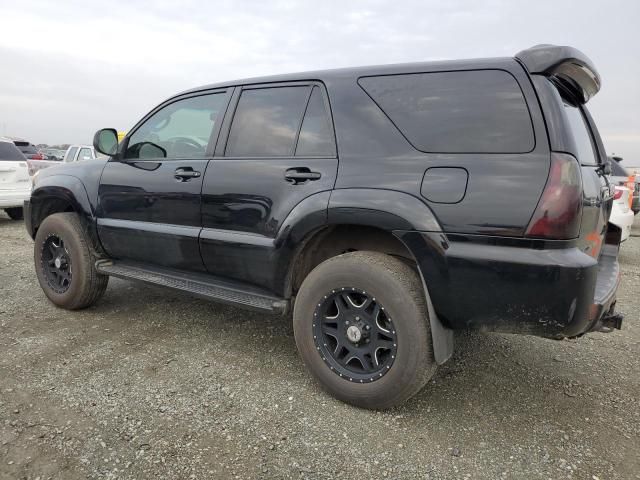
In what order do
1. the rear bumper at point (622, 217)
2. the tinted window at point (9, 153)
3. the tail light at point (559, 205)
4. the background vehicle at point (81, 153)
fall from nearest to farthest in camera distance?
the tail light at point (559, 205)
the rear bumper at point (622, 217)
the tinted window at point (9, 153)
the background vehicle at point (81, 153)

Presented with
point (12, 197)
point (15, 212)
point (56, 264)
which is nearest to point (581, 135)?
point (56, 264)

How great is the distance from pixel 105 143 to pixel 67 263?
1.07 m

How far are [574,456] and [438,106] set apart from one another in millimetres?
1813

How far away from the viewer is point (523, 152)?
83.8 inches

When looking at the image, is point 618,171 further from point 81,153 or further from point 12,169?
point 81,153

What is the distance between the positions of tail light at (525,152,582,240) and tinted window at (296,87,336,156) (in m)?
1.14

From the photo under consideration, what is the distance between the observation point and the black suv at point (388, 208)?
211 cm

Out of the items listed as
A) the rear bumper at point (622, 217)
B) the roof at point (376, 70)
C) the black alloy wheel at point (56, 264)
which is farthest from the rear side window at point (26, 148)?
the rear bumper at point (622, 217)

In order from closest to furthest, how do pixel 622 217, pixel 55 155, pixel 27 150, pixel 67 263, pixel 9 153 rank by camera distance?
pixel 67 263 < pixel 622 217 < pixel 9 153 < pixel 27 150 < pixel 55 155

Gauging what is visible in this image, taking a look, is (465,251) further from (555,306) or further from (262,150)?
(262,150)

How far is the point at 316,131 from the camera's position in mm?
2777

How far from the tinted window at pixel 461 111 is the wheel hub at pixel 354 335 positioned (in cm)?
88

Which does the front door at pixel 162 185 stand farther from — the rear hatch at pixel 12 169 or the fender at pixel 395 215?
the rear hatch at pixel 12 169

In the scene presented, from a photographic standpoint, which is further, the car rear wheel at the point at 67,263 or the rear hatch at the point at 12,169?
the rear hatch at the point at 12,169
